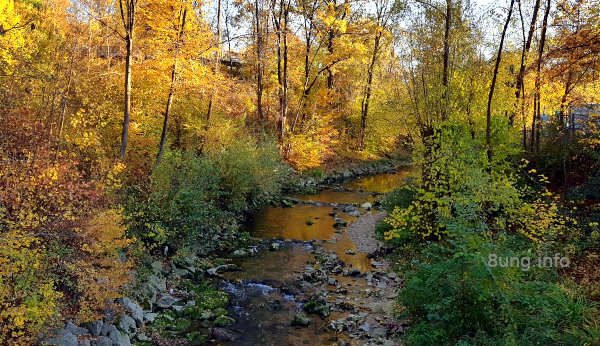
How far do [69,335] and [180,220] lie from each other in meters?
4.91

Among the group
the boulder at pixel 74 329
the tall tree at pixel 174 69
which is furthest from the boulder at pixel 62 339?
the tall tree at pixel 174 69

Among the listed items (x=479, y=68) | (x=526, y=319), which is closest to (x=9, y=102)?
(x=526, y=319)

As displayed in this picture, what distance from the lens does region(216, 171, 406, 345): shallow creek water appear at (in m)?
7.90

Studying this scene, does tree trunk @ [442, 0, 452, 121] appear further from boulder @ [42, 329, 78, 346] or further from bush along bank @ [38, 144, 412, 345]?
boulder @ [42, 329, 78, 346]

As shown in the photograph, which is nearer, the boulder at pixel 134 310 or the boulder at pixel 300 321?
the boulder at pixel 134 310

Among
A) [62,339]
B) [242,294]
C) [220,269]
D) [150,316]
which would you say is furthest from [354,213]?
[62,339]

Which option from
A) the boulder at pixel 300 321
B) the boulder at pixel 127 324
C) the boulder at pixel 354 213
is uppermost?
the boulder at pixel 354 213

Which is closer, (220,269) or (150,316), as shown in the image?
(150,316)

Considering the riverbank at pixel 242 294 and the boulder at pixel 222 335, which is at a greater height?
the riverbank at pixel 242 294

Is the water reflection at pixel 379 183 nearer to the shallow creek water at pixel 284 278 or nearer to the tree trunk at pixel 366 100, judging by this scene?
the tree trunk at pixel 366 100

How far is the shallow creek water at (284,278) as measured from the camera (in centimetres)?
790

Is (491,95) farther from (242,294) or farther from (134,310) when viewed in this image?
(134,310)

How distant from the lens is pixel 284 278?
10688 millimetres

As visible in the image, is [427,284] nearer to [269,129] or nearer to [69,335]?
[69,335]
